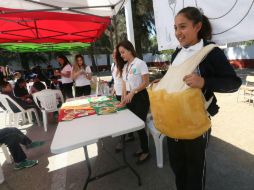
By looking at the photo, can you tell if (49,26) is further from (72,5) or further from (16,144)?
(16,144)

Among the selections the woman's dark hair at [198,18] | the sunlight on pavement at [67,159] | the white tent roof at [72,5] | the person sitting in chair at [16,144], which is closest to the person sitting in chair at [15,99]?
the person sitting in chair at [16,144]

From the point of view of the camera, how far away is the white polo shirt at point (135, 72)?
2.91 meters

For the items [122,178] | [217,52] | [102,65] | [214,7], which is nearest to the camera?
[217,52]

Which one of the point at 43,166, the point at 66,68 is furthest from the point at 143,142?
the point at 66,68

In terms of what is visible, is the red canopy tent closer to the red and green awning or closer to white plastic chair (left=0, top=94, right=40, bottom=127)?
the red and green awning

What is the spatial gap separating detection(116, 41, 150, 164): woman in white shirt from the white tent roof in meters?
1.01

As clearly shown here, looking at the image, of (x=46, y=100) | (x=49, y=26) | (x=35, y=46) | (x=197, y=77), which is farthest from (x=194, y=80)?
(x=35, y=46)

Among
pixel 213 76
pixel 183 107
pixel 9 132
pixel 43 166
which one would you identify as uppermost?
pixel 213 76

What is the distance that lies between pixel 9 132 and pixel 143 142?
6.99 ft

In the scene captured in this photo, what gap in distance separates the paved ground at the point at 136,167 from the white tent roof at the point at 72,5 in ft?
7.99

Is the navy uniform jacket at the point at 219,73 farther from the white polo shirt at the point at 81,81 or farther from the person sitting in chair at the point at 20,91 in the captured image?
the person sitting in chair at the point at 20,91

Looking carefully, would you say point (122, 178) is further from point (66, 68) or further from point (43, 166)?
point (66, 68)

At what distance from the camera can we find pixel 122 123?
2336 millimetres

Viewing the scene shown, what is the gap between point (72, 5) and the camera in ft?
11.7
